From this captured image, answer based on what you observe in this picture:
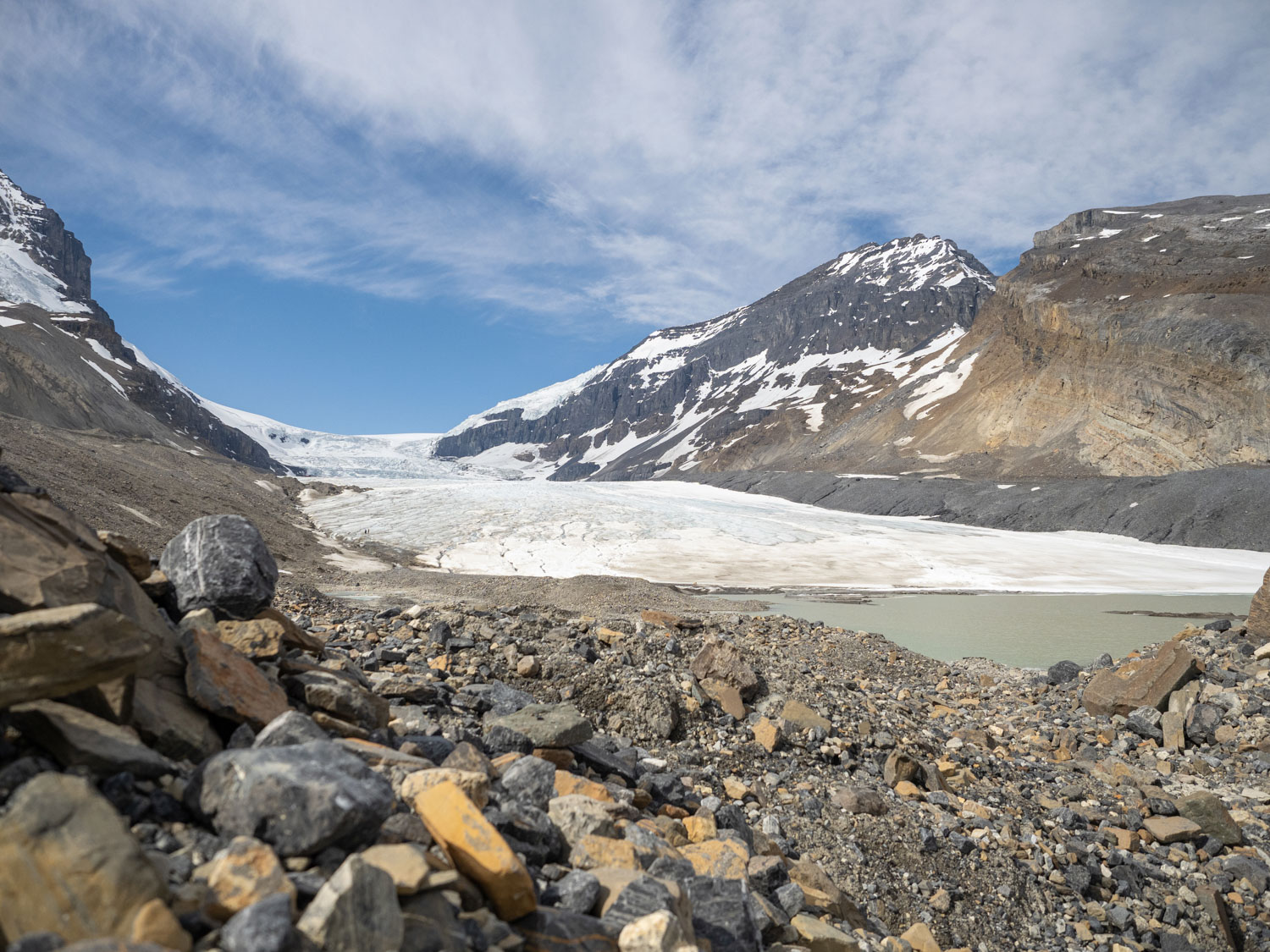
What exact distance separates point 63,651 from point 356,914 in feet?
5.02

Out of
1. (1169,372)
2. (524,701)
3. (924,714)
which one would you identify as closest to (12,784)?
(524,701)

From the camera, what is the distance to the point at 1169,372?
192ft

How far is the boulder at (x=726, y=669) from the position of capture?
8195 mm

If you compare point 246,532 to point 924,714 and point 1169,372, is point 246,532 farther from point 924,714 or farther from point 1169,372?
point 1169,372

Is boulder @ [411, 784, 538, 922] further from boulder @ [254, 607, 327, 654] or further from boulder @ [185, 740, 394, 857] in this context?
boulder @ [254, 607, 327, 654]

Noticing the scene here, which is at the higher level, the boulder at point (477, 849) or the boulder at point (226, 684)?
the boulder at point (226, 684)

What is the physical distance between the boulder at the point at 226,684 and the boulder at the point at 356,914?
1.62 meters

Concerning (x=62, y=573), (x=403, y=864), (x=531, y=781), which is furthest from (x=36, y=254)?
(x=403, y=864)

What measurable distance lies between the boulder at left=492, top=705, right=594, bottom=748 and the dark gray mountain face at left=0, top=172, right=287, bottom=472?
55.9 m

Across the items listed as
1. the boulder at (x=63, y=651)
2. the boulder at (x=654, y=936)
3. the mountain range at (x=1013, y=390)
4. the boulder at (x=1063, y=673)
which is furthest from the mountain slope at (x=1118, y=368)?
the boulder at (x=63, y=651)

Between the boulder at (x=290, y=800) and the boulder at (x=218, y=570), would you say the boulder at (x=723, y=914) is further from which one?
the boulder at (x=218, y=570)

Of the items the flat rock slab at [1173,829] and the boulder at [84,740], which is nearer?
the boulder at [84,740]

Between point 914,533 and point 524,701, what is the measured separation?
1886 inches

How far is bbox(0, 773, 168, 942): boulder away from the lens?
2.01 meters
